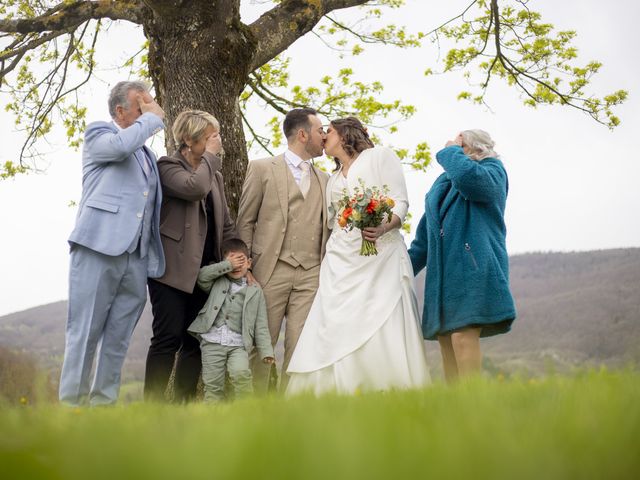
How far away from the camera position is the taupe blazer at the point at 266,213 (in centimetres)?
550

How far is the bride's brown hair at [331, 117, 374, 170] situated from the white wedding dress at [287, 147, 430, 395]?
20 centimetres

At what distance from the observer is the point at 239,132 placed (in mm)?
7391

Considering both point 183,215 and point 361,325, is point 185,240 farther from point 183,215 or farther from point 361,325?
point 361,325

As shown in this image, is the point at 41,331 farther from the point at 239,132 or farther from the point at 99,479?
the point at 99,479

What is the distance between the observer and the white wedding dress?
4977 millimetres

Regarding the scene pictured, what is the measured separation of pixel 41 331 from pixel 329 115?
2069 inches

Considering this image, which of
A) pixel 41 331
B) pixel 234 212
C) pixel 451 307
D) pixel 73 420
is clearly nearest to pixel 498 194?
pixel 451 307

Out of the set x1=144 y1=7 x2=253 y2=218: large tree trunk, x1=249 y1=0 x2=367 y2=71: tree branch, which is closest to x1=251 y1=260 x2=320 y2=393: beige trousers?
x1=144 y1=7 x2=253 y2=218: large tree trunk

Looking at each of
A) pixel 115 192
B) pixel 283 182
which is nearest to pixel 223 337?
pixel 115 192

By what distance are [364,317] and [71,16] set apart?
6.46 metres

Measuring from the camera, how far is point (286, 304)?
5.53 m

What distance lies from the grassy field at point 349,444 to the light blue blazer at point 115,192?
9.05ft

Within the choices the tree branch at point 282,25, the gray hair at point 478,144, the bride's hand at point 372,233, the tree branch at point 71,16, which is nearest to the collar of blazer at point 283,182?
the bride's hand at point 372,233

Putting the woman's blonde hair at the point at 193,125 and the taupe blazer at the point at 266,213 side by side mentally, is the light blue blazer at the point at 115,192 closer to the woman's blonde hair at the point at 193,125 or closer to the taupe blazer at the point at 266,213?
the woman's blonde hair at the point at 193,125
